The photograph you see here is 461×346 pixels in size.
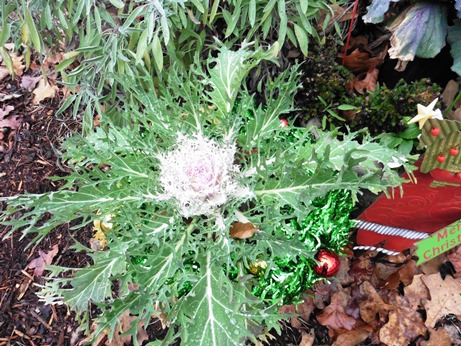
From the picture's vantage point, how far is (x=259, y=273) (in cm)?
104

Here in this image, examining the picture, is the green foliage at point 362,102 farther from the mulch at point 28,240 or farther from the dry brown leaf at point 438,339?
the mulch at point 28,240

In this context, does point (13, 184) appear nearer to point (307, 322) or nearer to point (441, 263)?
point (307, 322)

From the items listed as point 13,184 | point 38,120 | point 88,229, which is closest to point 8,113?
point 38,120

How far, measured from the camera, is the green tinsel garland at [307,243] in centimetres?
103

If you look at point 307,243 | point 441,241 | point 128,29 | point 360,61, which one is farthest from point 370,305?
point 128,29

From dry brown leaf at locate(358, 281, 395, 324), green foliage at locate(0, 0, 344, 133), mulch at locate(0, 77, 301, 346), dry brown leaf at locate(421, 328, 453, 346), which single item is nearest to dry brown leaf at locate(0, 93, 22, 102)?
mulch at locate(0, 77, 301, 346)

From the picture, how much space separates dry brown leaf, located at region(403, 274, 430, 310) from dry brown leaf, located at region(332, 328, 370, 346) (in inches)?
7.9

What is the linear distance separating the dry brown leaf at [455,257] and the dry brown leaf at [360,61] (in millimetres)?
723

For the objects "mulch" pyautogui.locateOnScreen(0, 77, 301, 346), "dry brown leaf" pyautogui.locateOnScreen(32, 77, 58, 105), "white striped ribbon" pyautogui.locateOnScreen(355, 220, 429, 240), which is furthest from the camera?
"dry brown leaf" pyautogui.locateOnScreen(32, 77, 58, 105)

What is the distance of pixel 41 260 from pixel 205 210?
41.1 inches

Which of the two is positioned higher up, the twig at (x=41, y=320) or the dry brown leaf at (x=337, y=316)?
the dry brown leaf at (x=337, y=316)

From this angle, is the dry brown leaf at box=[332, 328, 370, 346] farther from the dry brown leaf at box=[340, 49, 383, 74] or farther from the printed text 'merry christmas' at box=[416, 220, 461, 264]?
the dry brown leaf at box=[340, 49, 383, 74]

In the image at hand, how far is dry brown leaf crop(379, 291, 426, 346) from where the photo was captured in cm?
145

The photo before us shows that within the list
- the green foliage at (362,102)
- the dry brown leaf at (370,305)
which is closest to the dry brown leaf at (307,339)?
the dry brown leaf at (370,305)
